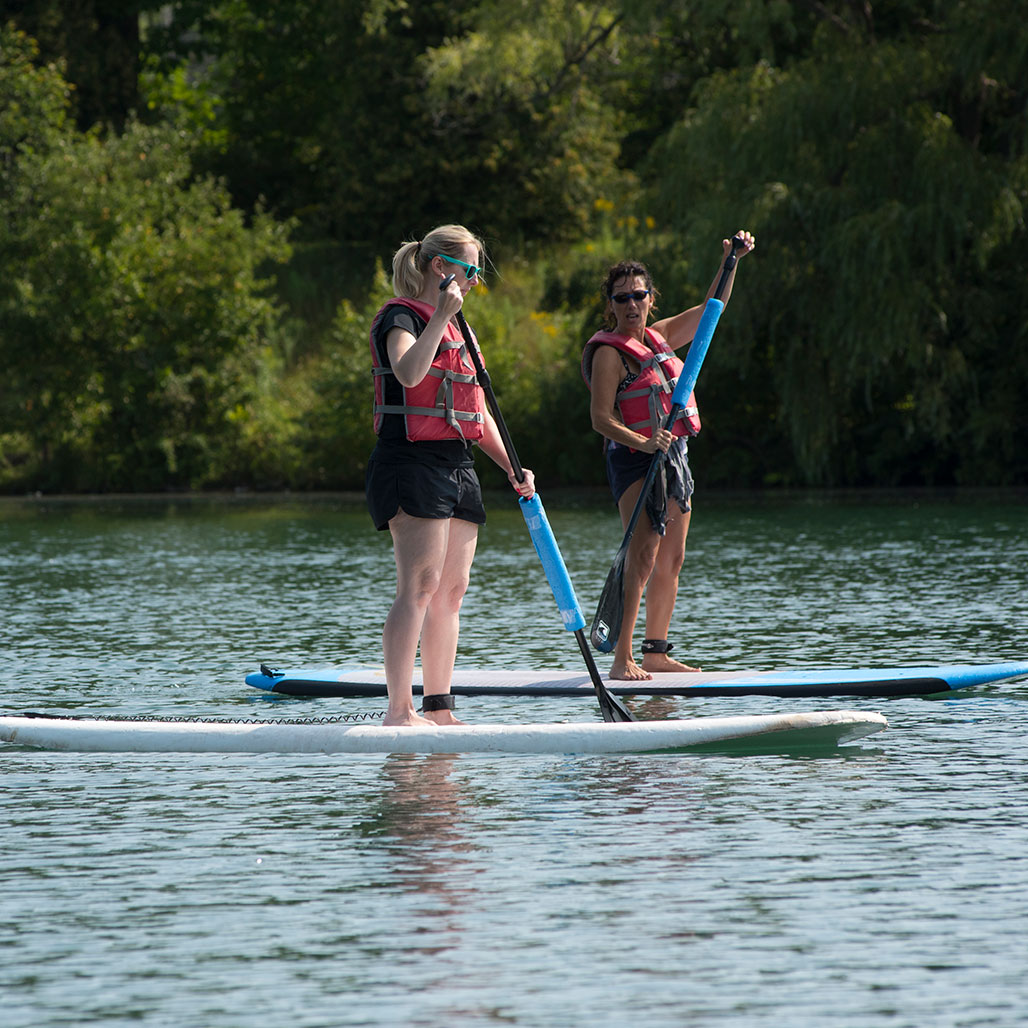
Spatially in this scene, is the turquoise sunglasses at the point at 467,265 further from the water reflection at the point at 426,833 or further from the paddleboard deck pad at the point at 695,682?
the paddleboard deck pad at the point at 695,682

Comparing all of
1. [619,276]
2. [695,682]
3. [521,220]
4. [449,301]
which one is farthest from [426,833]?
[521,220]

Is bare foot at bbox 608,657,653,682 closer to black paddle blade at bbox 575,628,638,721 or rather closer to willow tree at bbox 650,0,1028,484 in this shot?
black paddle blade at bbox 575,628,638,721

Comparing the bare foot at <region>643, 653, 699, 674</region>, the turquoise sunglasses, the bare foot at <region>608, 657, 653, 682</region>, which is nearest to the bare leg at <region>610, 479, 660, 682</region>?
the bare foot at <region>608, 657, 653, 682</region>

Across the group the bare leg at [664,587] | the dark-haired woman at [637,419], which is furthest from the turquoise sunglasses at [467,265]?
the bare leg at [664,587]

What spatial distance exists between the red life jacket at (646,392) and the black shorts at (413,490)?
1758 mm

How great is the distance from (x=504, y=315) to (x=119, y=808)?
3214 centimetres

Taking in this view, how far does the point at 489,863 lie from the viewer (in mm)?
4945

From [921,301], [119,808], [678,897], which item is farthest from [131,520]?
[678,897]

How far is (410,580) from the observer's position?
6371 mm

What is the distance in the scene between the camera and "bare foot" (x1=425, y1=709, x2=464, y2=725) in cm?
677

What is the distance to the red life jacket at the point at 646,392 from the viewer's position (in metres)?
7.99

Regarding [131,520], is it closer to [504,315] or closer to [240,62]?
[504,315]

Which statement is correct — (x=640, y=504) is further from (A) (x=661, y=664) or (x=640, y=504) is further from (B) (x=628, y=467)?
(A) (x=661, y=664)

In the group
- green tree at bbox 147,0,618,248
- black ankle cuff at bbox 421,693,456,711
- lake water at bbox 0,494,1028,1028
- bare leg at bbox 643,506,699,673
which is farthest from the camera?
green tree at bbox 147,0,618,248
